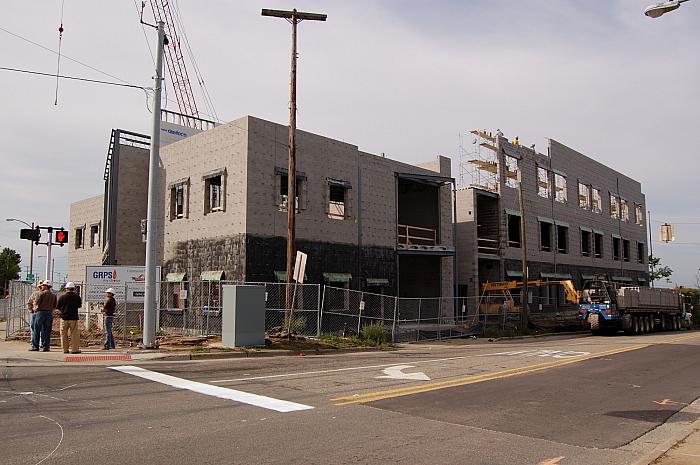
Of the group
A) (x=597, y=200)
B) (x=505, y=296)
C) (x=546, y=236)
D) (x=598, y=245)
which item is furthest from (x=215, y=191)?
(x=597, y=200)

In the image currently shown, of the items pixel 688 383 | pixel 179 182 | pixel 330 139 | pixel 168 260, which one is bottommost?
pixel 688 383

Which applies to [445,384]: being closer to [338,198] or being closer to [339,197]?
[339,197]

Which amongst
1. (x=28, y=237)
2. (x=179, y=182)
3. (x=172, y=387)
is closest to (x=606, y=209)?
(x=179, y=182)

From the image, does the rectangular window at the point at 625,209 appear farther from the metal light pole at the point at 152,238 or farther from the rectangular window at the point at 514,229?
the metal light pole at the point at 152,238

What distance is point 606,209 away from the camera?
164 ft

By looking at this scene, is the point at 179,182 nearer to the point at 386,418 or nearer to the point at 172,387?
the point at 172,387

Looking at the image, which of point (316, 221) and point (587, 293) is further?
point (587, 293)

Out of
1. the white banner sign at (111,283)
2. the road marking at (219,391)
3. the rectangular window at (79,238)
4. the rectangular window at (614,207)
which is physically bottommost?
the road marking at (219,391)

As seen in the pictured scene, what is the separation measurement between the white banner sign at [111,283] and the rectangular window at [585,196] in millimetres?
37810

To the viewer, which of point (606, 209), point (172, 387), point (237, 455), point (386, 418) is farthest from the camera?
point (606, 209)

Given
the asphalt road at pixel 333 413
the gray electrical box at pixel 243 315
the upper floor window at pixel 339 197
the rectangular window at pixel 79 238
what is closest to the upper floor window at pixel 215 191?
the upper floor window at pixel 339 197

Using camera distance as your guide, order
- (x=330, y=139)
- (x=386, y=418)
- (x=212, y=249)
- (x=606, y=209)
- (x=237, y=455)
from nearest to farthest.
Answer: (x=237, y=455) → (x=386, y=418) → (x=212, y=249) → (x=330, y=139) → (x=606, y=209)

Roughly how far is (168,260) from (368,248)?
884 centimetres

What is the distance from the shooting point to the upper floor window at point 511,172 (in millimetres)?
38034
